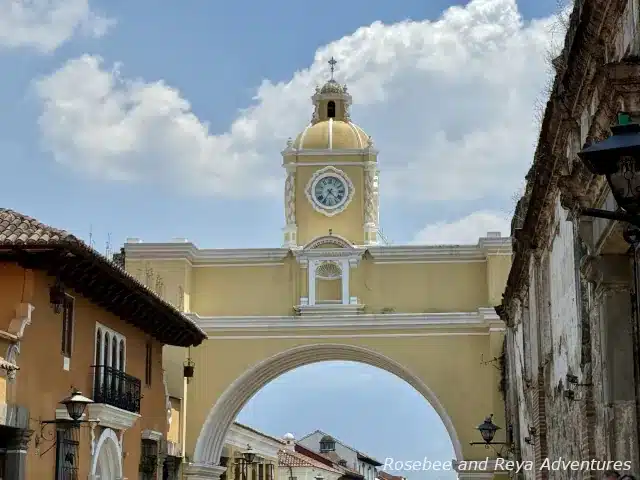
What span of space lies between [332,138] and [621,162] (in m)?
28.7

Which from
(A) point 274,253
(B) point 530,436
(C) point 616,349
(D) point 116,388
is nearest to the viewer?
(C) point 616,349

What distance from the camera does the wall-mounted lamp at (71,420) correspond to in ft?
51.3

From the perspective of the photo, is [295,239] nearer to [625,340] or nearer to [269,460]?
[269,460]

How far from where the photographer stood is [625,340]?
10.5 metres

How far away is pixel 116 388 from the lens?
19953mm

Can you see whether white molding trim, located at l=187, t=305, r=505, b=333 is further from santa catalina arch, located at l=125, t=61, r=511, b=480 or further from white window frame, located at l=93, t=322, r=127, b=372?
white window frame, located at l=93, t=322, r=127, b=372

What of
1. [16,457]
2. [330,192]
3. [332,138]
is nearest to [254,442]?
[330,192]

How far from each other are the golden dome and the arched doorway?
15816 millimetres

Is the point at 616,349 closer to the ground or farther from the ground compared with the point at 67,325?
closer to the ground

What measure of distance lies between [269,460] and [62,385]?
30386 millimetres

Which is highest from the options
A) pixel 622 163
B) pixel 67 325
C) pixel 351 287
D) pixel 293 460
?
pixel 351 287

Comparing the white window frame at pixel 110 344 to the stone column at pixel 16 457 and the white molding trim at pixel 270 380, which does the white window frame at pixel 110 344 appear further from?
the white molding trim at pixel 270 380

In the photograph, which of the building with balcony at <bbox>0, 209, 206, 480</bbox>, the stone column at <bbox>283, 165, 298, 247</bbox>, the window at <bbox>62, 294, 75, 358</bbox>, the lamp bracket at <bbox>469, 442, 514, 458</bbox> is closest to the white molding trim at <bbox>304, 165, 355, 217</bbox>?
the stone column at <bbox>283, 165, 298, 247</bbox>

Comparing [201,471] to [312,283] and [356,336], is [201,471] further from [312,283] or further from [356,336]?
[312,283]
